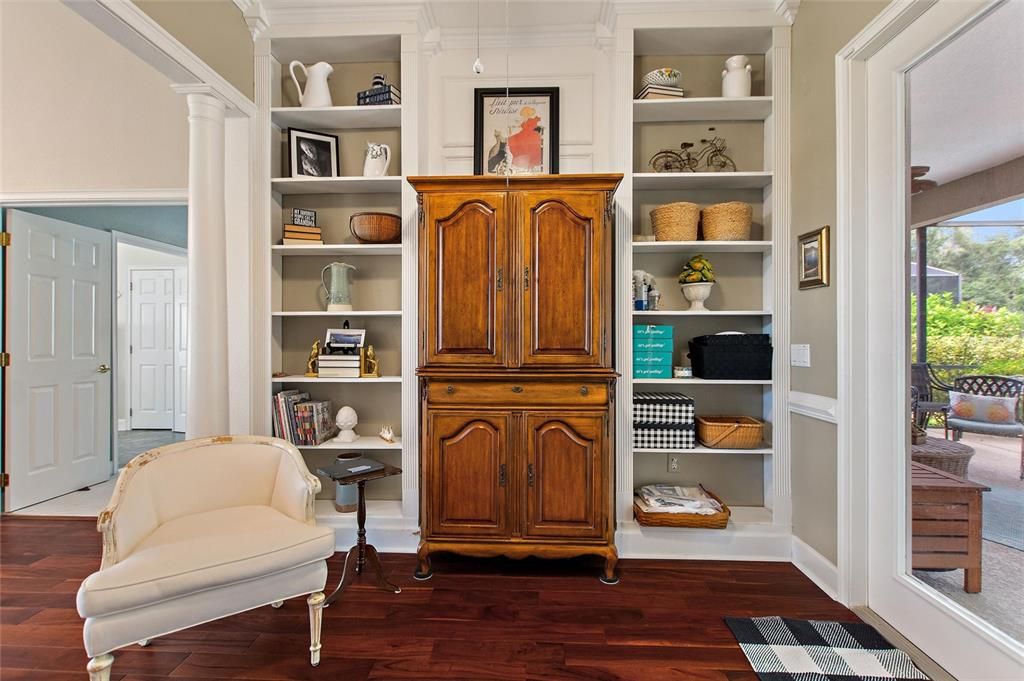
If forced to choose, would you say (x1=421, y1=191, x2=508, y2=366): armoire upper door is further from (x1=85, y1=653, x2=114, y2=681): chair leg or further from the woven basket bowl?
(x1=85, y1=653, x2=114, y2=681): chair leg

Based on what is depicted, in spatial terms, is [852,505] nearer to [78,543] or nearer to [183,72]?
[183,72]

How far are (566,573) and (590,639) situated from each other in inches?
20.6

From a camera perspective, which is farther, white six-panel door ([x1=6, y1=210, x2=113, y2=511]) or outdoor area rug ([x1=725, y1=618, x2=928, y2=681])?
white six-panel door ([x1=6, y1=210, x2=113, y2=511])

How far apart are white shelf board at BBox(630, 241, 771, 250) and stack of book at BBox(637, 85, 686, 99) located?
2.83 ft

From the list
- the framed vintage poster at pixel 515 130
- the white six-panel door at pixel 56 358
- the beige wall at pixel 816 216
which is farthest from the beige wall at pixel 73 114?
the beige wall at pixel 816 216

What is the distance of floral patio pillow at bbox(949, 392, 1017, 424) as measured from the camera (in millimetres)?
1539

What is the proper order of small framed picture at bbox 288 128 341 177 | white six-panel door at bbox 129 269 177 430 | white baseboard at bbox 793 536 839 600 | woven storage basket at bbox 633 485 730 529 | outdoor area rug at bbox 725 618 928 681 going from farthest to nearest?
white six-panel door at bbox 129 269 177 430
small framed picture at bbox 288 128 341 177
woven storage basket at bbox 633 485 730 529
white baseboard at bbox 793 536 839 600
outdoor area rug at bbox 725 618 928 681

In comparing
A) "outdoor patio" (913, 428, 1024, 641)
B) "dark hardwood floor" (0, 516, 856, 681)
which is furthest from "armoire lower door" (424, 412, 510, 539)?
"outdoor patio" (913, 428, 1024, 641)

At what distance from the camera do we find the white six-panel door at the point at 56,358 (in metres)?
3.41

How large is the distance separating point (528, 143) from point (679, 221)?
1.02m

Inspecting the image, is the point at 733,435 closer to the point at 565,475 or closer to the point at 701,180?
the point at 565,475

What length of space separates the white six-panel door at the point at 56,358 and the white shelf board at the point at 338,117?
7.59 feet

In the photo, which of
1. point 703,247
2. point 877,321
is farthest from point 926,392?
point 703,247

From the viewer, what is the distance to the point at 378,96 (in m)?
2.79
